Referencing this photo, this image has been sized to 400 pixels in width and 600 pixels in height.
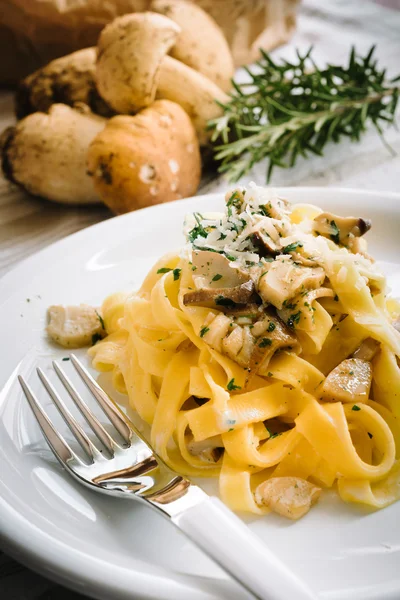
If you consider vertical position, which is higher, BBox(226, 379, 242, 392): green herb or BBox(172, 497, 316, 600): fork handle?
BBox(172, 497, 316, 600): fork handle

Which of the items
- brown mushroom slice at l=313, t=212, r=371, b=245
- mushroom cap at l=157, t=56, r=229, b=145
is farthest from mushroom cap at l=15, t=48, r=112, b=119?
brown mushroom slice at l=313, t=212, r=371, b=245

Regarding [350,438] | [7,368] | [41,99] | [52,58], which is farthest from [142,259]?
[52,58]

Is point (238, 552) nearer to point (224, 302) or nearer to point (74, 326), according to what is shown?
point (224, 302)

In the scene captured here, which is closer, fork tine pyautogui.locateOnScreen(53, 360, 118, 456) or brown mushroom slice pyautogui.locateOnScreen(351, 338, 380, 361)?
fork tine pyautogui.locateOnScreen(53, 360, 118, 456)

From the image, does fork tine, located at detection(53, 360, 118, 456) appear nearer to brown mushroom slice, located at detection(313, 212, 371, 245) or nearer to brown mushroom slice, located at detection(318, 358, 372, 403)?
brown mushroom slice, located at detection(318, 358, 372, 403)

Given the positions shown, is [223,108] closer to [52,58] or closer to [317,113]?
[317,113]

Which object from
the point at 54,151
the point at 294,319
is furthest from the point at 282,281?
the point at 54,151
